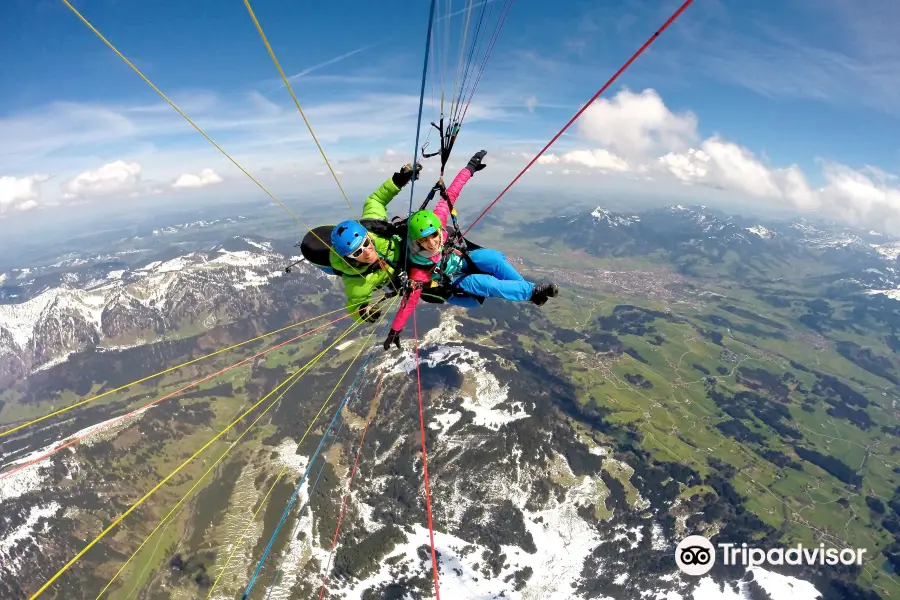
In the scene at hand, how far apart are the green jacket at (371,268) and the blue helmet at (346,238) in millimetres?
433

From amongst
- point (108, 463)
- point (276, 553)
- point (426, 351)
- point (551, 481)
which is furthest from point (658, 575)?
point (108, 463)

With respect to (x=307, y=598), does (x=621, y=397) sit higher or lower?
higher

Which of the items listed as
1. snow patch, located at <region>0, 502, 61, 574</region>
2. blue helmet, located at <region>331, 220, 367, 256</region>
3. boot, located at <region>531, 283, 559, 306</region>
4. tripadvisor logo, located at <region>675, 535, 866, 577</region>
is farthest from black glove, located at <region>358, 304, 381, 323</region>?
snow patch, located at <region>0, 502, 61, 574</region>

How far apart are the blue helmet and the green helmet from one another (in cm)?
154

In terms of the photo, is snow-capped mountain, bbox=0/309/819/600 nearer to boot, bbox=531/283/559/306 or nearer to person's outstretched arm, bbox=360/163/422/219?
person's outstretched arm, bbox=360/163/422/219

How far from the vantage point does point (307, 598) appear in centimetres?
8775

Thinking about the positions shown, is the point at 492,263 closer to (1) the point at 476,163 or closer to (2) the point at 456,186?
(2) the point at 456,186

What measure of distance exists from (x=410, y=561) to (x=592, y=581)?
135ft

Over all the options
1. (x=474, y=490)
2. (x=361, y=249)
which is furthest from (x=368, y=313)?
(x=474, y=490)

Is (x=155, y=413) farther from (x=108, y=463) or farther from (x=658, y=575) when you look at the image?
(x=658, y=575)

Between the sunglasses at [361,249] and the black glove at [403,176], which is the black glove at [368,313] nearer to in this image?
the sunglasses at [361,249]

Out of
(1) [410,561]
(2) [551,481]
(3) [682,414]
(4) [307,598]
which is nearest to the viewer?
(4) [307,598]

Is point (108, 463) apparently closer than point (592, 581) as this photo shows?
No

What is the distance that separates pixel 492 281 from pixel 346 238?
5165 millimetres
